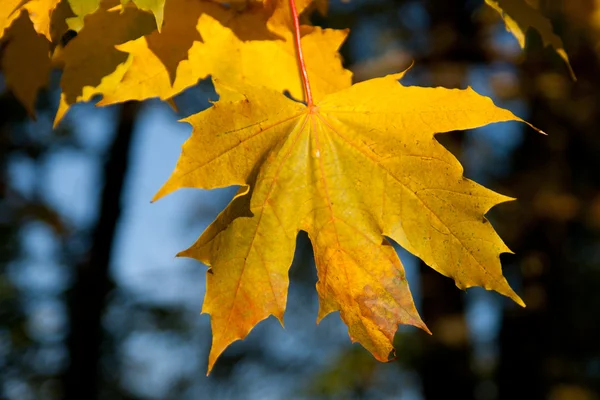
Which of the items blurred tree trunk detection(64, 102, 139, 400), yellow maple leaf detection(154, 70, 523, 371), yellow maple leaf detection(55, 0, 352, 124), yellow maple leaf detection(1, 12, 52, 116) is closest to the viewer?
yellow maple leaf detection(154, 70, 523, 371)

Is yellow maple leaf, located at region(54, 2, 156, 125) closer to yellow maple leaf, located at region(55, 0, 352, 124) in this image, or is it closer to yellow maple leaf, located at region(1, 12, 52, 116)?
yellow maple leaf, located at region(55, 0, 352, 124)

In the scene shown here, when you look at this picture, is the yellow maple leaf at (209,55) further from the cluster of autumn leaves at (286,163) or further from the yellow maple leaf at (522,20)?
the yellow maple leaf at (522,20)

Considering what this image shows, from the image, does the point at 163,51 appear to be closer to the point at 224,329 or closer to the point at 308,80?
the point at 308,80

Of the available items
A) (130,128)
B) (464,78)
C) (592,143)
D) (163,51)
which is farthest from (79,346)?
(592,143)

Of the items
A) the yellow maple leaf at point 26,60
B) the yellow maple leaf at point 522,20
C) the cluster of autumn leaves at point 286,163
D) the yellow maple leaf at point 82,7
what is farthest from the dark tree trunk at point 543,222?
the yellow maple leaf at point 82,7

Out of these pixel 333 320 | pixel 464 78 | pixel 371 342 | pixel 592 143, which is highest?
pixel 371 342

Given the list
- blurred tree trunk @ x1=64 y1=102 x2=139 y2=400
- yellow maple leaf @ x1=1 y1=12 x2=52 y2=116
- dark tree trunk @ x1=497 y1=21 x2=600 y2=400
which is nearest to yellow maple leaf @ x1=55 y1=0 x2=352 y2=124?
yellow maple leaf @ x1=1 y1=12 x2=52 y2=116

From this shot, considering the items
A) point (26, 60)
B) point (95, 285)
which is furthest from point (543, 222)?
point (26, 60)

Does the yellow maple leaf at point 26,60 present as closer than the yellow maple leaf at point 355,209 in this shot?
No
